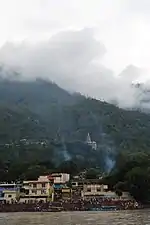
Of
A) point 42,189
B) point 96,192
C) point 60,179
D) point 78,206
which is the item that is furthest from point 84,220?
point 60,179

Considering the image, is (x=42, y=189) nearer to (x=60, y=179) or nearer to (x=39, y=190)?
(x=39, y=190)

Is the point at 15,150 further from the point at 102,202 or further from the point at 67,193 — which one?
the point at 102,202

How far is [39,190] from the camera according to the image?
340 feet

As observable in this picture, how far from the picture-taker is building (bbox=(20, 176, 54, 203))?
10250 centimetres

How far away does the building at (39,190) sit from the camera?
10250cm

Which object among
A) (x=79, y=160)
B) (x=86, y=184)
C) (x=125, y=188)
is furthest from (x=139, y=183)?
(x=79, y=160)

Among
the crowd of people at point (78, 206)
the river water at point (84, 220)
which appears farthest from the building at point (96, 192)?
the river water at point (84, 220)

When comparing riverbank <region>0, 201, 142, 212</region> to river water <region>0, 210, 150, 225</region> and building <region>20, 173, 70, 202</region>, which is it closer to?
building <region>20, 173, 70, 202</region>

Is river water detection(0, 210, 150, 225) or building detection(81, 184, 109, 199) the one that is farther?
building detection(81, 184, 109, 199)

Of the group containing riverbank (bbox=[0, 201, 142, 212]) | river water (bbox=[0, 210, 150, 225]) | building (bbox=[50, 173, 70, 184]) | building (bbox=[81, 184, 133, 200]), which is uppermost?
building (bbox=[50, 173, 70, 184])

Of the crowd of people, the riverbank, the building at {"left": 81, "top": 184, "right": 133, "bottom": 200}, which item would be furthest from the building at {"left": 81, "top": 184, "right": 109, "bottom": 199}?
the riverbank

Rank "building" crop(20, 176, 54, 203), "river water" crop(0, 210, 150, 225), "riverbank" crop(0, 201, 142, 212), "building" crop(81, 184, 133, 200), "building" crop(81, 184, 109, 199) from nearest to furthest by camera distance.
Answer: "river water" crop(0, 210, 150, 225) < "riverbank" crop(0, 201, 142, 212) < "building" crop(81, 184, 133, 200) < "building" crop(81, 184, 109, 199) < "building" crop(20, 176, 54, 203)

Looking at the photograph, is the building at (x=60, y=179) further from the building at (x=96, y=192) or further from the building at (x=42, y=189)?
the building at (x=96, y=192)

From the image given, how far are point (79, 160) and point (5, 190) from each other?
3124 inches
